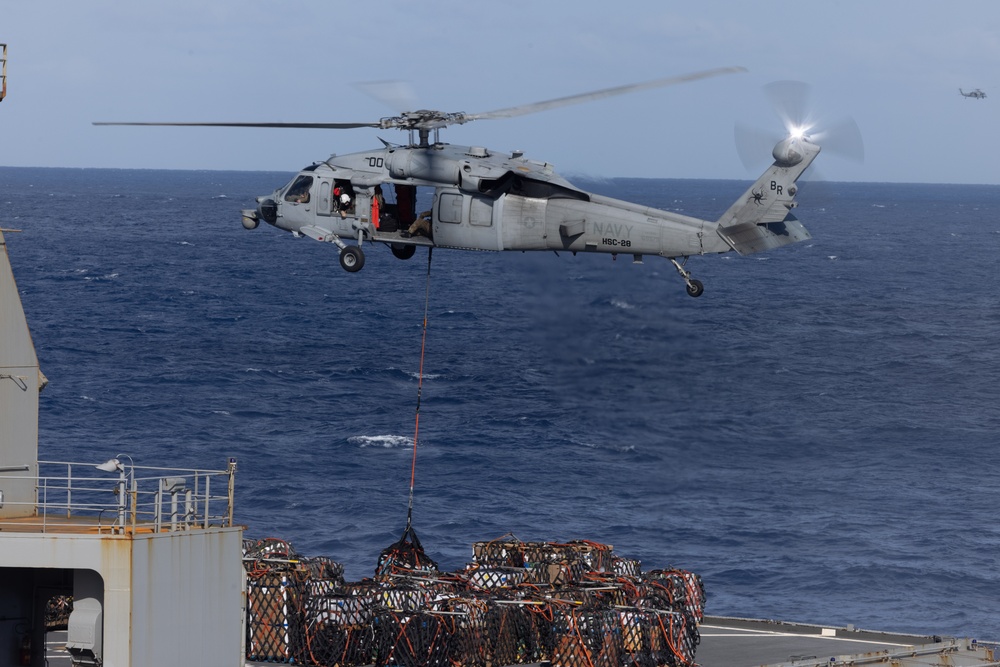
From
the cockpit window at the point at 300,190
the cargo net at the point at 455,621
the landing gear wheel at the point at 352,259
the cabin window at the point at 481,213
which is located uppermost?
the cockpit window at the point at 300,190

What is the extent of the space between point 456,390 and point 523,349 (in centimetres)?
1651

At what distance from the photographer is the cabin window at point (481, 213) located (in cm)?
3381

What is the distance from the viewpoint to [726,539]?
64.2 meters

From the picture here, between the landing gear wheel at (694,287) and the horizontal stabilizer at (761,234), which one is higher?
the horizontal stabilizer at (761,234)

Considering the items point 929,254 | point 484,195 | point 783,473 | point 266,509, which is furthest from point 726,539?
point 929,254

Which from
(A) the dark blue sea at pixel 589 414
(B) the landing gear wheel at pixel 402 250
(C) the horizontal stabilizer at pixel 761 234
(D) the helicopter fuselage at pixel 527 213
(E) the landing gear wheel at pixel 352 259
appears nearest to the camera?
(C) the horizontal stabilizer at pixel 761 234

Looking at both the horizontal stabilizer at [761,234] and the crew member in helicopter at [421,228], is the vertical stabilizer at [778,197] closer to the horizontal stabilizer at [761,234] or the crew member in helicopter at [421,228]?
the horizontal stabilizer at [761,234]

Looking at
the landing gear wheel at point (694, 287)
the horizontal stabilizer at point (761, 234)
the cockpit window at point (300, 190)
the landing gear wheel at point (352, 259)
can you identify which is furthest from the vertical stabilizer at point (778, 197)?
the cockpit window at point (300, 190)

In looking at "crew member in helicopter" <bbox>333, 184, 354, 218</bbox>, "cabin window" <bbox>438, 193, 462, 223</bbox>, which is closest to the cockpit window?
"crew member in helicopter" <bbox>333, 184, 354, 218</bbox>

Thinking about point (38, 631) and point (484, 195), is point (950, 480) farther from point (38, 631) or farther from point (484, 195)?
point (38, 631)

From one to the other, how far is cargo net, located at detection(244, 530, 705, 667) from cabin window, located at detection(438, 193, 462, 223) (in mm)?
7953

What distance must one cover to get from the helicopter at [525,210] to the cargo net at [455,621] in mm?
7095

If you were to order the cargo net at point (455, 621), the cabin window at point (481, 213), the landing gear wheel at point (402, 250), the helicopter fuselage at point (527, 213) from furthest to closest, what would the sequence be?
the landing gear wheel at point (402, 250) < the cabin window at point (481, 213) < the helicopter fuselage at point (527, 213) < the cargo net at point (455, 621)

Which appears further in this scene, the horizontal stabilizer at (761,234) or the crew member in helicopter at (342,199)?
the crew member in helicopter at (342,199)
